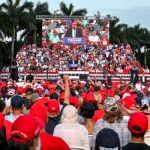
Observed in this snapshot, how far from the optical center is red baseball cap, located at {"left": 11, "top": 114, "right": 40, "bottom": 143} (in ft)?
11.9

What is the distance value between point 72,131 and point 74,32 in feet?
163

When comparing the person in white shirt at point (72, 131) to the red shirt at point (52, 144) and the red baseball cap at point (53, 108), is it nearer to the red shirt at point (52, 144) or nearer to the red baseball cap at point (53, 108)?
the red baseball cap at point (53, 108)

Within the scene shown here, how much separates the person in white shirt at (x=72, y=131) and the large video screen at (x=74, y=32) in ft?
162

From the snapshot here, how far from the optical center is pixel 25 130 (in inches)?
145

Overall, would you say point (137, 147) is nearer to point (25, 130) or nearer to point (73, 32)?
point (25, 130)

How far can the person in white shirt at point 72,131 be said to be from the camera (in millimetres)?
5734

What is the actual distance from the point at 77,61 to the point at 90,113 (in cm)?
4117

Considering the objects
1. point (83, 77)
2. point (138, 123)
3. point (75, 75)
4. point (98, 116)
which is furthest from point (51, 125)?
point (75, 75)

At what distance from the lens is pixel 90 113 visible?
263 inches

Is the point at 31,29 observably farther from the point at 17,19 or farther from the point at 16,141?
the point at 16,141

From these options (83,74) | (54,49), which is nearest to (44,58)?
(54,49)

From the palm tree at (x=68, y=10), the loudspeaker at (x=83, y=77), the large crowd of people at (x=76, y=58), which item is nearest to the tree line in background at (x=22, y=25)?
the palm tree at (x=68, y=10)

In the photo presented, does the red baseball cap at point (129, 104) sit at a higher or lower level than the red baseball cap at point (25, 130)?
lower

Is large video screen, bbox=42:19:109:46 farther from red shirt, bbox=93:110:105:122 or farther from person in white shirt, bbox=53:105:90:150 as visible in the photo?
person in white shirt, bbox=53:105:90:150
